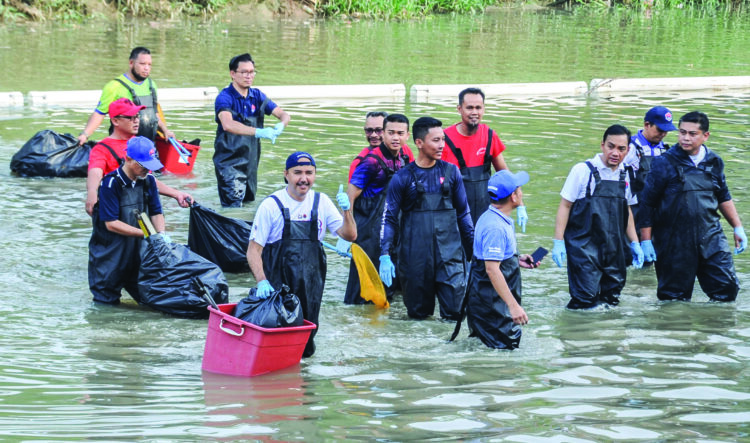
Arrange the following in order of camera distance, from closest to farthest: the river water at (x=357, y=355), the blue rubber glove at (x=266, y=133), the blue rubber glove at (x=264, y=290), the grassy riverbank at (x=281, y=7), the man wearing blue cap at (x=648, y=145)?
the river water at (x=357, y=355)
the blue rubber glove at (x=264, y=290)
the man wearing blue cap at (x=648, y=145)
the blue rubber glove at (x=266, y=133)
the grassy riverbank at (x=281, y=7)

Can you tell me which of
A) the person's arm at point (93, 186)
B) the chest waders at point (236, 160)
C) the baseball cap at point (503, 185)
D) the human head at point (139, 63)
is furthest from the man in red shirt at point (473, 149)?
the human head at point (139, 63)

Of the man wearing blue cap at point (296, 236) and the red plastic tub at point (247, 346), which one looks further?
the man wearing blue cap at point (296, 236)

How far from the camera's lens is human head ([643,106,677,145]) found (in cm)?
907

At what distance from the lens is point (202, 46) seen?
24906mm

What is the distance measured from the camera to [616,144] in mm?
7816

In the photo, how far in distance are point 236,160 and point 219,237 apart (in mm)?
2094

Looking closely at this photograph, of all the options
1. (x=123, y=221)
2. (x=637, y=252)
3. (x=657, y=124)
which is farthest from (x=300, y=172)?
(x=657, y=124)

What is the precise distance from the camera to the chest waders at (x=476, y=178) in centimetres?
869

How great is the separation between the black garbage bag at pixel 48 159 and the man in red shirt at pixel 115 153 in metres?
4.43

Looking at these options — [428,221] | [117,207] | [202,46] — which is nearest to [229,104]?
[117,207]

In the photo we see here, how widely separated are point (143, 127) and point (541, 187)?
4.63 metres

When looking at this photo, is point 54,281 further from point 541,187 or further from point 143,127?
point 541,187

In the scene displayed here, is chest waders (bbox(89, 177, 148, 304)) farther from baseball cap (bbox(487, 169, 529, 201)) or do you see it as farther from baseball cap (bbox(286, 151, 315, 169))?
baseball cap (bbox(487, 169, 529, 201))

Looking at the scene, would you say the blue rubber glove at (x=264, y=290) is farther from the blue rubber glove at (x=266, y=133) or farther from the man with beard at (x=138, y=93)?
the man with beard at (x=138, y=93)
